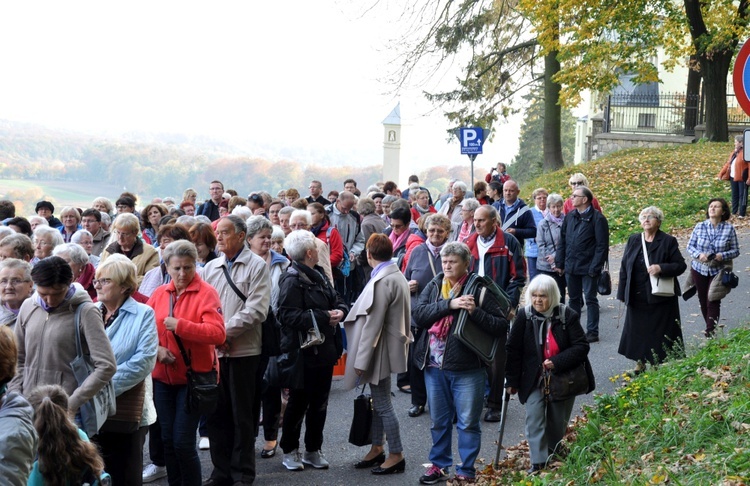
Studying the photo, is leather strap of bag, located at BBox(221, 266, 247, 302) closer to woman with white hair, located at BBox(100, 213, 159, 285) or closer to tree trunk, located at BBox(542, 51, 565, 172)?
woman with white hair, located at BBox(100, 213, 159, 285)

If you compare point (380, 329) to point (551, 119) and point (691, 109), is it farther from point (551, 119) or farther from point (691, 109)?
point (691, 109)

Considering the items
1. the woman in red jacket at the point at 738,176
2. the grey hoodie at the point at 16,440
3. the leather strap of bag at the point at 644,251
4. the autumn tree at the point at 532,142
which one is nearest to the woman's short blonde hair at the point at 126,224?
the grey hoodie at the point at 16,440

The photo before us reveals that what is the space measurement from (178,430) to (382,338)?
1.93 m

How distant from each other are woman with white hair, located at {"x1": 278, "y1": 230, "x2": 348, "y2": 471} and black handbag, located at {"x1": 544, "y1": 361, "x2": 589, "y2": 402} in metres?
1.76

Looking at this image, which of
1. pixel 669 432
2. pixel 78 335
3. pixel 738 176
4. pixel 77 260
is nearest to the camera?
pixel 78 335

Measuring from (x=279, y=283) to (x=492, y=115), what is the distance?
25012 millimetres

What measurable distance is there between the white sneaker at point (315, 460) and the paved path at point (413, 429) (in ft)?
0.20

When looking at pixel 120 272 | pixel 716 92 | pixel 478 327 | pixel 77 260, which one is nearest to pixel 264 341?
pixel 120 272

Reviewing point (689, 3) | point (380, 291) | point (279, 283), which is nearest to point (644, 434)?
point (380, 291)

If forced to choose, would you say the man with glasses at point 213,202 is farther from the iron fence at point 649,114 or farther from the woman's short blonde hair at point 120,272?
the iron fence at point 649,114

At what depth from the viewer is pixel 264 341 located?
7.19m

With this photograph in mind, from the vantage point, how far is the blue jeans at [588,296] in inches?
451

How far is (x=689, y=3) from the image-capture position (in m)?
26.7

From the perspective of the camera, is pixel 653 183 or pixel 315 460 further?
pixel 653 183
